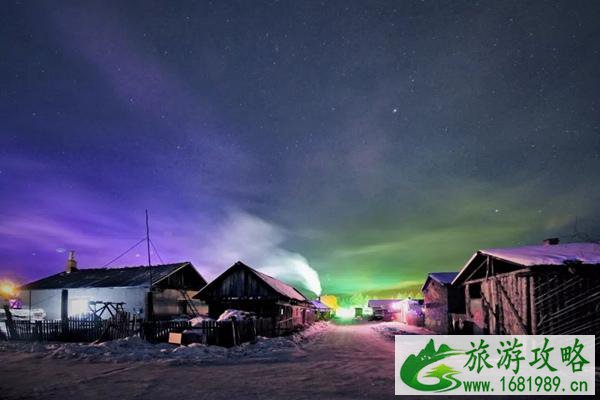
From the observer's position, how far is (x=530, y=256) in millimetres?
15094

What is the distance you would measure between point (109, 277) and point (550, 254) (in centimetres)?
3408

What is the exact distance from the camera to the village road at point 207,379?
9203 millimetres

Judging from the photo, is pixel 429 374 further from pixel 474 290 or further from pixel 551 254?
pixel 474 290

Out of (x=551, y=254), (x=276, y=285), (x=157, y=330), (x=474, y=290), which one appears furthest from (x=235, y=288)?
(x=551, y=254)

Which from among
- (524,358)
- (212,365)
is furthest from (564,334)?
(212,365)

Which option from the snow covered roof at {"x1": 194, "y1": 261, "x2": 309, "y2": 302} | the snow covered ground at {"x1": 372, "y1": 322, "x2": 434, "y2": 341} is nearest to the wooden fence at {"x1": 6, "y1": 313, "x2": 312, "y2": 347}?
the snow covered roof at {"x1": 194, "y1": 261, "x2": 309, "y2": 302}

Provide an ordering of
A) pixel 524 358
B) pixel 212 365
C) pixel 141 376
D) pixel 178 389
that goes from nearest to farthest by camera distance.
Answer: pixel 178 389 < pixel 141 376 < pixel 212 365 < pixel 524 358

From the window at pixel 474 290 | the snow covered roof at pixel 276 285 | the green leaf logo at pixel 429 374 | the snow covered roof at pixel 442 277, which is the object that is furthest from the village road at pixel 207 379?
the snow covered roof at pixel 442 277

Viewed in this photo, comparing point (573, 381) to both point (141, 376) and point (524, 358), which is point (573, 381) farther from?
point (141, 376)

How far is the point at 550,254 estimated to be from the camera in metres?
15.0

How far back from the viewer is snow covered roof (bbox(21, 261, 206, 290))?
31252 mm

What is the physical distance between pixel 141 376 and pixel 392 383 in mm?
7763

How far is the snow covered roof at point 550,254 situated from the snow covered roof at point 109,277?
25436 mm

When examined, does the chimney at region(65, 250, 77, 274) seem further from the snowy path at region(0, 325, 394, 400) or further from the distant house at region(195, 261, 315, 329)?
the snowy path at region(0, 325, 394, 400)
